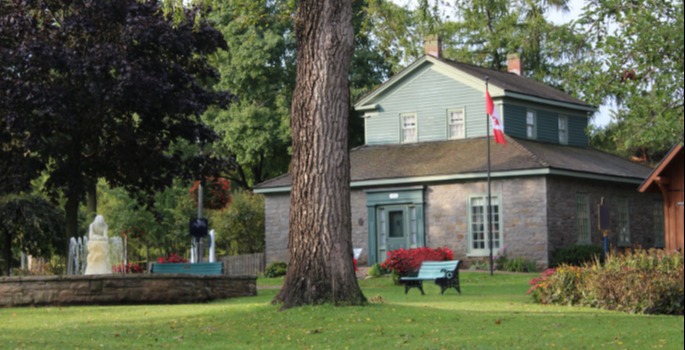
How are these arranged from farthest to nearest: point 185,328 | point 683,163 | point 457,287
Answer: point 683,163, point 457,287, point 185,328

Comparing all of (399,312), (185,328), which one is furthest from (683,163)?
(185,328)

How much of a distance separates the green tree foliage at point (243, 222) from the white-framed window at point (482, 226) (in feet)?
46.0

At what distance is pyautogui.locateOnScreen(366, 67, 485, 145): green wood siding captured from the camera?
4078 centimetres

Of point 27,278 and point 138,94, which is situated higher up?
point 138,94

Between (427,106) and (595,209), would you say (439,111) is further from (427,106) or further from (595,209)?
(595,209)

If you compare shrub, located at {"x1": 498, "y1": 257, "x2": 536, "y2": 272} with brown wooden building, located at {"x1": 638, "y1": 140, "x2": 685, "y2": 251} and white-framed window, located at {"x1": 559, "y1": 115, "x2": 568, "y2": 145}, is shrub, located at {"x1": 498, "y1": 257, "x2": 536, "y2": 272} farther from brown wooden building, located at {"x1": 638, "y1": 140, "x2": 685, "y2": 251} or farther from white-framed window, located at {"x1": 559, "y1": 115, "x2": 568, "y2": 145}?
white-framed window, located at {"x1": 559, "y1": 115, "x2": 568, "y2": 145}

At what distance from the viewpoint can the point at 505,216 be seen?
1453 inches

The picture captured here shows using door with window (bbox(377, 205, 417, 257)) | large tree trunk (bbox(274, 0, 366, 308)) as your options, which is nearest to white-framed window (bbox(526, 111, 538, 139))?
door with window (bbox(377, 205, 417, 257))

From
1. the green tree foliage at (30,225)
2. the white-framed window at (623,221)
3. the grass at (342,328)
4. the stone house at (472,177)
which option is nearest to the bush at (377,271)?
the stone house at (472,177)

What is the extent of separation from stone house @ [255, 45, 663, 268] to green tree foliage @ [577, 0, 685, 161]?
41.5ft

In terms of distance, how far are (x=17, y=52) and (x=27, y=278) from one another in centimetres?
697

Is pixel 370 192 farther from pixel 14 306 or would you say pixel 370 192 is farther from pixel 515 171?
pixel 14 306

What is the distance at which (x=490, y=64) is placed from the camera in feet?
183

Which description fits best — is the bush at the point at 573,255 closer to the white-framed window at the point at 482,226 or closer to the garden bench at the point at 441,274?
the white-framed window at the point at 482,226
